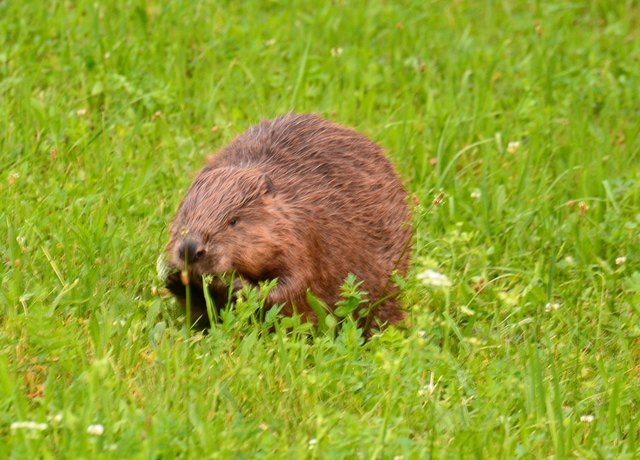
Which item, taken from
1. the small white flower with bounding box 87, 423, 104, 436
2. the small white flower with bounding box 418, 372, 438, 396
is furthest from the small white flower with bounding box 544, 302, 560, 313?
the small white flower with bounding box 87, 423, 104, 436

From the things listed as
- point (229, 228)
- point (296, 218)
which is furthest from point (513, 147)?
point (229, 228)

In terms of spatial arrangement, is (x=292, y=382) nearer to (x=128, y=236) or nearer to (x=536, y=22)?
(x=128, y=236)

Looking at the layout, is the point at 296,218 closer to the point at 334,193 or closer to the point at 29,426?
the point at 334,193

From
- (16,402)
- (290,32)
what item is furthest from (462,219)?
(16,402)

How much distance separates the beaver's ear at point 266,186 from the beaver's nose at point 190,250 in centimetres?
34

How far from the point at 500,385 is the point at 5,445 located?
1492 mm

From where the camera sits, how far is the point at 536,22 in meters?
7.36

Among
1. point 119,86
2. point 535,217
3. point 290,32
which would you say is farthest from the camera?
point 290,32

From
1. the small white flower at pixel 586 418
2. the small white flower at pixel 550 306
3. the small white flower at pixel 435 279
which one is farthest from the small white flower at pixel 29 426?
the small white flower at pixel 550 306

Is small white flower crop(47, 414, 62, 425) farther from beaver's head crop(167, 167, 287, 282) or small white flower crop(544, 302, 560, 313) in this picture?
small white flower crop(544, 302, 560, 313)

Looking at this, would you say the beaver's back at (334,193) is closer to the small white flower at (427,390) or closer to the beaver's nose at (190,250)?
the beaver's nose at (190,250)

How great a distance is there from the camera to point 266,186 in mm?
4285

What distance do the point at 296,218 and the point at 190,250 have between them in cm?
44

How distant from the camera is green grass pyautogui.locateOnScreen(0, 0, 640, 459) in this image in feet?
11.6
